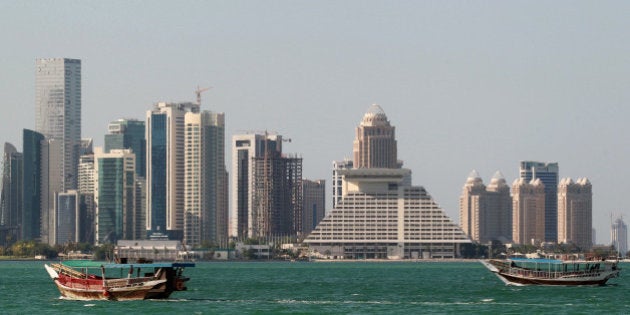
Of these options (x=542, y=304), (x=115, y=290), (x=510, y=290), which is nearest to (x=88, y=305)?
(x=115, y=290)

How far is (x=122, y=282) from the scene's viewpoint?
456ft

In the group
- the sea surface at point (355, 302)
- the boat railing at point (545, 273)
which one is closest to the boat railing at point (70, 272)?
the sea surface at point (355, 302)

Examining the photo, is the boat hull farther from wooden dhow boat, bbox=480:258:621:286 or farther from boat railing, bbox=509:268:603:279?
boat railing, bbox=509:268:603:279

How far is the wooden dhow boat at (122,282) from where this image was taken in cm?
13738

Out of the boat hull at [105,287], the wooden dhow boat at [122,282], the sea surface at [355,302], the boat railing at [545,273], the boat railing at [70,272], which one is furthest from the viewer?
the boat railing at [545,273]

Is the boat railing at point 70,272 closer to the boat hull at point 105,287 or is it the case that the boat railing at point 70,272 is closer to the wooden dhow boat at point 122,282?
the wooden dhow boat at point 122,282

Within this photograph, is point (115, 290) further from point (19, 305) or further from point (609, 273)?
point (609, 273)

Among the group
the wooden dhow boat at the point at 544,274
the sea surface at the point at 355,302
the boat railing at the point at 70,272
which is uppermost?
the boat railing at the point at 70,272

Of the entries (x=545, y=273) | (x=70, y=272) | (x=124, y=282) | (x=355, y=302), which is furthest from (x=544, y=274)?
(x=70, y=272)

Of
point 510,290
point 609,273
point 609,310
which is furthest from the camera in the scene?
point 609,273

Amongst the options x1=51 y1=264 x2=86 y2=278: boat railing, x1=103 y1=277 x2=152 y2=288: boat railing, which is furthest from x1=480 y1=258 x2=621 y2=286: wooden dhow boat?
x1=51 y1=264 x2=86 y2=278: boat railing

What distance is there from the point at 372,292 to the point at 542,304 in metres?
40.3

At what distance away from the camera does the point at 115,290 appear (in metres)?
139

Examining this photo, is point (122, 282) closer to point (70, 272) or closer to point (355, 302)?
point (70, 272)
